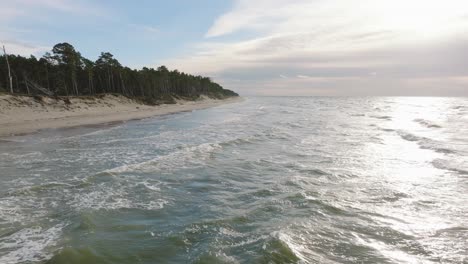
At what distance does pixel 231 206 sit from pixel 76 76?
199ft

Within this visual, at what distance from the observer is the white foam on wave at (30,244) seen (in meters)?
6.36

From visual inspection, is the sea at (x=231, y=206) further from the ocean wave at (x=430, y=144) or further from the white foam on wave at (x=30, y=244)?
the ocean wave at (x=430, y=144)

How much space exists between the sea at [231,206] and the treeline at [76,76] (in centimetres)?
3303

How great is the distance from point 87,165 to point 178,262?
33.2ft

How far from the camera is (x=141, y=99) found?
224ft

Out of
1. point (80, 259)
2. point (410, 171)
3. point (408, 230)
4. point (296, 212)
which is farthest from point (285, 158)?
point (80, 259)

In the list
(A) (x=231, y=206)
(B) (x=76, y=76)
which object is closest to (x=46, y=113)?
(B) (x=76, y=76)

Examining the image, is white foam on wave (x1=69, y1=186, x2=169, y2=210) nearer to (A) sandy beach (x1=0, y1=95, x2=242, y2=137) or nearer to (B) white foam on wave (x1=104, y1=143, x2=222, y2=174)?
(B) white foam on wave (x1=104, y1=143, x2=222, y2=174)

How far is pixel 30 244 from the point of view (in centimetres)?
697

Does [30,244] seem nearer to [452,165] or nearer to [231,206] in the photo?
[231,206]

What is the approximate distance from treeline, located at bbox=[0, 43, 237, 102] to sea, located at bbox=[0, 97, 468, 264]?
33.0 meters

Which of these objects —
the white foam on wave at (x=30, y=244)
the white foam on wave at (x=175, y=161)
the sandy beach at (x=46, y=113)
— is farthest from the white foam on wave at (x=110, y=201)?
the sandy beach at (x=46, y=113)

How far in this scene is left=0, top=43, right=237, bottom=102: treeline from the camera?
52.7m

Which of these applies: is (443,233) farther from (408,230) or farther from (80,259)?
(80,259)
